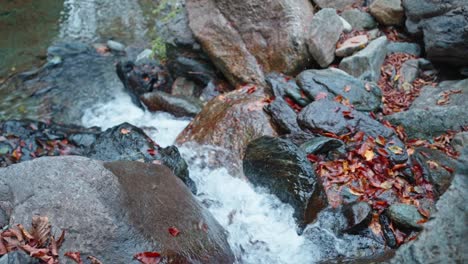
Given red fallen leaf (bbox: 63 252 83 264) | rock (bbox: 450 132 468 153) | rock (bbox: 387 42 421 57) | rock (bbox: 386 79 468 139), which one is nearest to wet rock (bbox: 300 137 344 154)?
rock (bbox: 386 79 468 139)

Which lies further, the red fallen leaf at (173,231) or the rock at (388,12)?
the rock at (388,12)

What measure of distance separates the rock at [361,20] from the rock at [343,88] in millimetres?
1607

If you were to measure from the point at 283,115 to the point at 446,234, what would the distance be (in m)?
3.87

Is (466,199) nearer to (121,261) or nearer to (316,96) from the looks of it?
(121,261)

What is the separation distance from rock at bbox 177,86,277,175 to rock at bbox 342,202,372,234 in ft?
5.71

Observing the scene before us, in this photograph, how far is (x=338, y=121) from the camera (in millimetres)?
5383

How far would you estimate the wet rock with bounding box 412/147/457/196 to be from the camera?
4.48 metres

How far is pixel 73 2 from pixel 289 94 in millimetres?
11603

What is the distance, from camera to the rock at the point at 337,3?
7.63 m

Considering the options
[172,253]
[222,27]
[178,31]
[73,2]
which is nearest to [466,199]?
[172,253]

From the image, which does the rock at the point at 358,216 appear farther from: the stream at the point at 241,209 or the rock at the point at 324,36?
the rock at the point at 324,36

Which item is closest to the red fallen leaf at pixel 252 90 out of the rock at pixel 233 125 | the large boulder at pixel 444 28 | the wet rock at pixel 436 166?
the rock at pixel 233 125

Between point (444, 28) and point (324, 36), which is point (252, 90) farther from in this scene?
point (444, 28)

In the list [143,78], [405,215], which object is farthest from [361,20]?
[143,78]
